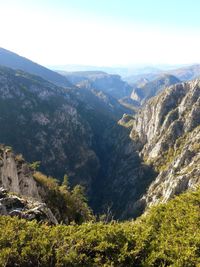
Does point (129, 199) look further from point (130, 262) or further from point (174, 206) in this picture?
point (130, 262)

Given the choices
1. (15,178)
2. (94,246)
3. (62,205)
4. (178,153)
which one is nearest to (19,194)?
(15,178)

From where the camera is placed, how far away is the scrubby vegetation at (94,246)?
30.6 m

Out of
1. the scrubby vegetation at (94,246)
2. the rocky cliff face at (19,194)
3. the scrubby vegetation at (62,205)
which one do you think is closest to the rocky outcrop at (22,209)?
the rocky cliff face at (19,194)

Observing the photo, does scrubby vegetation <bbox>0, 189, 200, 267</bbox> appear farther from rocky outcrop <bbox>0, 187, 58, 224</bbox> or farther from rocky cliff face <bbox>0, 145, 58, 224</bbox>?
rocky cliff face <bbox>0, 145, 58, 224</bbox>

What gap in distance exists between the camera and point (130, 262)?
32.6 m

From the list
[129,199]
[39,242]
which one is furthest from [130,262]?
[129,199]

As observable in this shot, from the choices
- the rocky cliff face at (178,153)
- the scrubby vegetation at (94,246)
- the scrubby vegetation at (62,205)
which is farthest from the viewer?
the rocky cliff face at (178,153)

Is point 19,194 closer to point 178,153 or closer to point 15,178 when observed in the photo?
point 15,178

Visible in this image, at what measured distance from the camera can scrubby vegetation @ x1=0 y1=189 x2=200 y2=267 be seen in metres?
30.6

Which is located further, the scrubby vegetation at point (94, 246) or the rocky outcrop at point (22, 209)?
the rocky outcrop at point (22, 209)

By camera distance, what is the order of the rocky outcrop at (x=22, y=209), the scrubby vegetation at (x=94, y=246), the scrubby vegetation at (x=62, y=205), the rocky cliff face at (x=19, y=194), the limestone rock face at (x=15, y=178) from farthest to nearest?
the scrubby vegetation at (x=62, y=205) → the limestone rock face at (x=15, y=178) → the rocky cliff face at (x=19, y=194) → the rocky outcrop at (x=22, y=209) → the scrubby vegetation at (x=94, y=246)

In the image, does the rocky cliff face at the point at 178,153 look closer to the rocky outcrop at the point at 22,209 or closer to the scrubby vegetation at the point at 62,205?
the scrubby vegetation at the point at 62,205

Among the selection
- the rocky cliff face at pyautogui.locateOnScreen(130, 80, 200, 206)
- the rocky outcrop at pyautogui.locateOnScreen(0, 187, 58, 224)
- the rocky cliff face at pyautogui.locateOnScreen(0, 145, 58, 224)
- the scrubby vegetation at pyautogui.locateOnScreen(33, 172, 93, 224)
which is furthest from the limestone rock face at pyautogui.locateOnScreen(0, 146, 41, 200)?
the rocky cliff face at pyautogui.locateOnScreen(130, 80, 200, 206)

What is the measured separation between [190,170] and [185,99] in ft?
227
